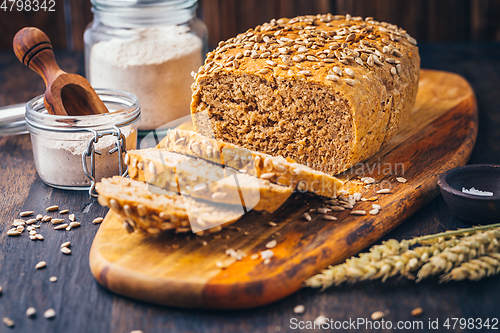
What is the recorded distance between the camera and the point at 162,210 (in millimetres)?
1954

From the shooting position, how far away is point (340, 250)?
2016mm

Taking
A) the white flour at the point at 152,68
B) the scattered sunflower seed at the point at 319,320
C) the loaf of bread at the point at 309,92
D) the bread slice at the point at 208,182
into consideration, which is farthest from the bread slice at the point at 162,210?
the white flour at the point at 152,68

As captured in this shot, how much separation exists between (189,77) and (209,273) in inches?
70.4

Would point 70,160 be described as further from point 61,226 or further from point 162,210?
point 162,210

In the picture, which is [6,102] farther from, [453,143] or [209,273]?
[453,143]

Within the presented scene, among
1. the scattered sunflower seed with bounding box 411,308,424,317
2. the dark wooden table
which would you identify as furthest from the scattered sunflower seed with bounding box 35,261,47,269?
the scattered sunflower seed with bounding box 411,308,424,317

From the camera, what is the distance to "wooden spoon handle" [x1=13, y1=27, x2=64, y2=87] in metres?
2.70

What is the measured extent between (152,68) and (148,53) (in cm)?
11

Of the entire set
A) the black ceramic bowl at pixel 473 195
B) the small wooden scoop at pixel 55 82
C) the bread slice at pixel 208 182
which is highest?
the small wooden scoop at pixel 55 82

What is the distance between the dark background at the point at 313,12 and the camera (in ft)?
17.6

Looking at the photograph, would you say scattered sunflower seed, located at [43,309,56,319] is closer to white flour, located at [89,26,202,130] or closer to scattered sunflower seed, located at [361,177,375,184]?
scattered sunflower seed, located at [361,177,375,184]

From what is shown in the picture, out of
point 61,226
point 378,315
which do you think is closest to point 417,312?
point 378,315

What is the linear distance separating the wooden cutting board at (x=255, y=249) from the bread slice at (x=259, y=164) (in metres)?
0.15

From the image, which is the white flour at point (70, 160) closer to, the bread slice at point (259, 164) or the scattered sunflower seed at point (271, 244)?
the bread slice at point (259, 164)
